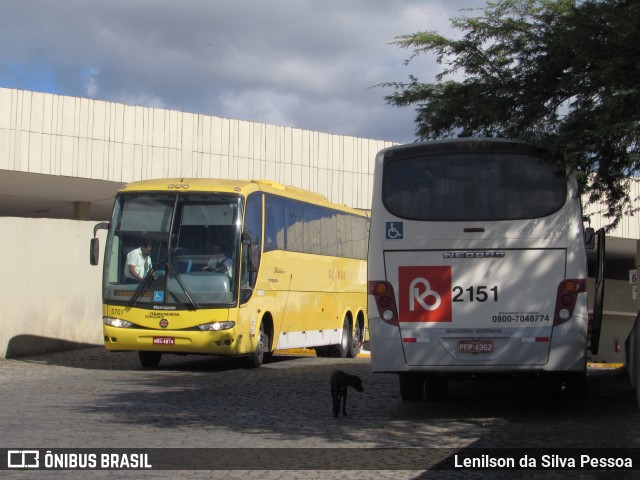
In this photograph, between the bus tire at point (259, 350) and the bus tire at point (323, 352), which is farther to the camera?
the bus tire at point (323, 352)

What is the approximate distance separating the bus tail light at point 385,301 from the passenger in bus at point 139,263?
7.70m

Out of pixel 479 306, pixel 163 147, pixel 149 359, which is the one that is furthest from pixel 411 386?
pixel 163 147

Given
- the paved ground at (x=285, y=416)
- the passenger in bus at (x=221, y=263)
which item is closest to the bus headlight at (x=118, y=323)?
the paved ground at (x=285, y=416)

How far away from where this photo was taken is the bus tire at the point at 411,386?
14016 millimetres

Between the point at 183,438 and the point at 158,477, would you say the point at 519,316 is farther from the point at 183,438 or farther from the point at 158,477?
the point at 158,477

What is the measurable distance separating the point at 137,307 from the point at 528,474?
11.9 meters

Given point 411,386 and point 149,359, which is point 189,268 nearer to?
point 149,359

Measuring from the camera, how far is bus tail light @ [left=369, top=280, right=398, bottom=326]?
1260 centimetres

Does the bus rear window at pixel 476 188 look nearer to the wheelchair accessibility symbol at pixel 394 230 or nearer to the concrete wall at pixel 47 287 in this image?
the wheelchair accessibility symbol at pixel 394 230

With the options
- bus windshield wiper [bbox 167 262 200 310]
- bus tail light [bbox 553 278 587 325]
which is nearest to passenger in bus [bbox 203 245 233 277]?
bus windshield wiper [bbox 167 262 200 310]

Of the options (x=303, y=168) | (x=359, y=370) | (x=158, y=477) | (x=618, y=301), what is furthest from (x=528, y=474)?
(x=618, y=301)

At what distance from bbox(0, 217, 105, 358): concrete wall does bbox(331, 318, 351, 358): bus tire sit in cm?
556

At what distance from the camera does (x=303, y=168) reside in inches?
1539

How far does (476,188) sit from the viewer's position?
41.6ft
